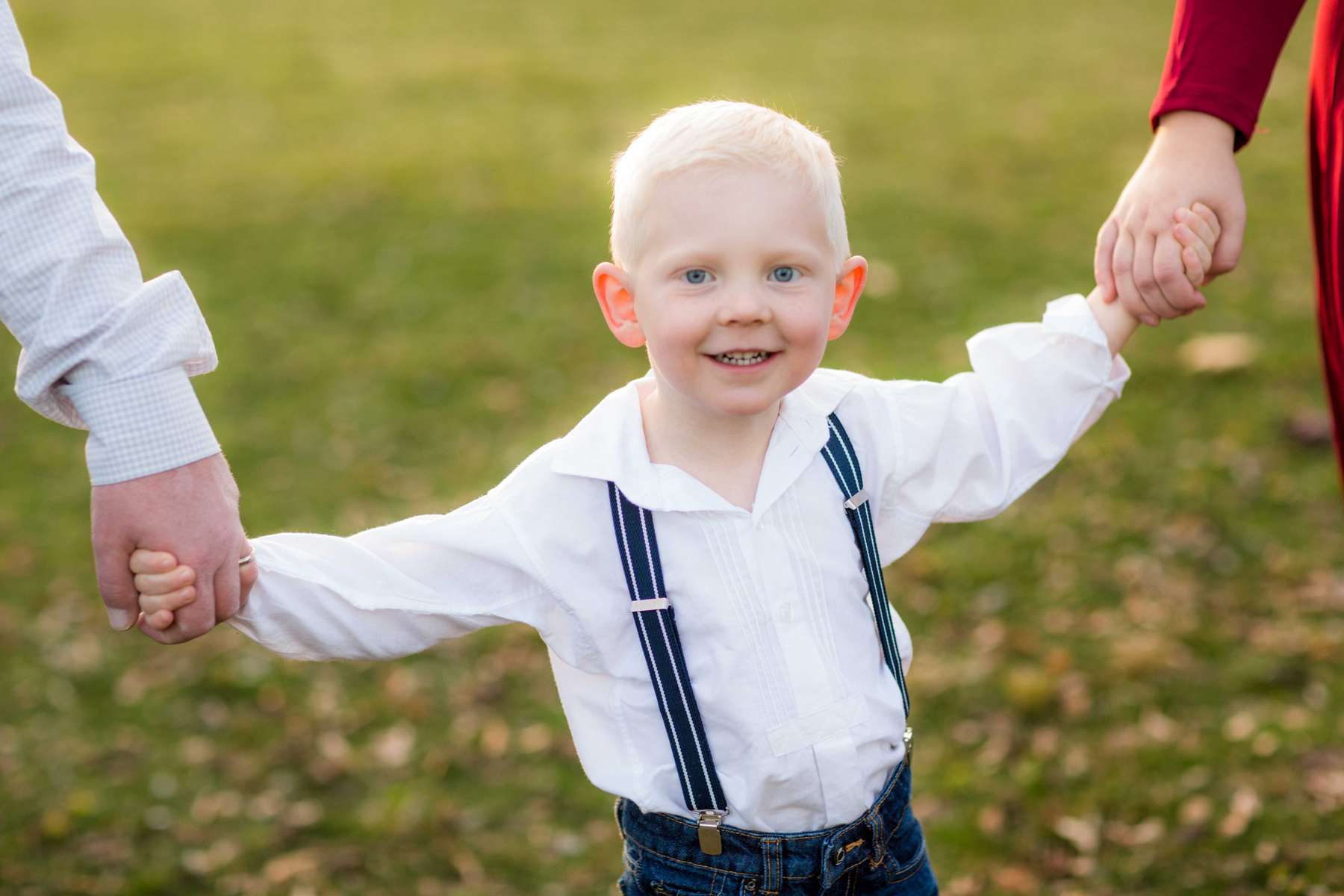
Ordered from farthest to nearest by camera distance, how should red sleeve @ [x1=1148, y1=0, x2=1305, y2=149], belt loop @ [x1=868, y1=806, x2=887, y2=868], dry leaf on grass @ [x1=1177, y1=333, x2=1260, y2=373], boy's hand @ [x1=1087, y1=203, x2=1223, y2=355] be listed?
dry leaf on grass @ [x1=1177, y1=333, x2=1260, y2=373], red sleeve @ [x1=1148, y1=0, x2=1305, y2=149], boy's hand @ [x1=1087, y1=203, x2=1223, y2=355], belt loop @ [x1=868, y1=806, x2=887, y2=868]

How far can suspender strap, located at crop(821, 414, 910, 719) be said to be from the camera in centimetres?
204

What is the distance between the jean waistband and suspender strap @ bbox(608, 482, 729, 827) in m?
0.07

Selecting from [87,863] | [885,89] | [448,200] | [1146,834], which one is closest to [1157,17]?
[885,89]

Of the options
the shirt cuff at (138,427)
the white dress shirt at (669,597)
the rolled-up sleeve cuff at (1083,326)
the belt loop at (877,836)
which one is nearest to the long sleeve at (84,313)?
the shirt cuff at (138,427)

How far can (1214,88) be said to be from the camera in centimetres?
231

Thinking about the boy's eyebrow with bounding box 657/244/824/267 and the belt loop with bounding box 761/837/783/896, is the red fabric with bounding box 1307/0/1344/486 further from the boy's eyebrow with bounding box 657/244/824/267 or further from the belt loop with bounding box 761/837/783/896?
the belt loop with bounding box 761/837/783/896

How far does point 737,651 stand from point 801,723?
15cm

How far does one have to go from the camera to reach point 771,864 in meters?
2.03

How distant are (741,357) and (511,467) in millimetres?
4315

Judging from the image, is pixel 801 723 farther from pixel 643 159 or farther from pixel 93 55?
pixel 93 55

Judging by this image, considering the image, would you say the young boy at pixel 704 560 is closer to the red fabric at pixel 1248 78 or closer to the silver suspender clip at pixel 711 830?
the silver suspender clip at pixel 711 830

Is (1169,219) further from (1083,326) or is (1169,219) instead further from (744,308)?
(744,308)

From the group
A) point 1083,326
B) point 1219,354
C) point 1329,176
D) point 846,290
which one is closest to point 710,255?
point 846,290

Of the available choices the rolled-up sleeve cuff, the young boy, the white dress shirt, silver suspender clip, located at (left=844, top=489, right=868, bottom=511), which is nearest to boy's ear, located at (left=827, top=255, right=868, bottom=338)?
the young boy
